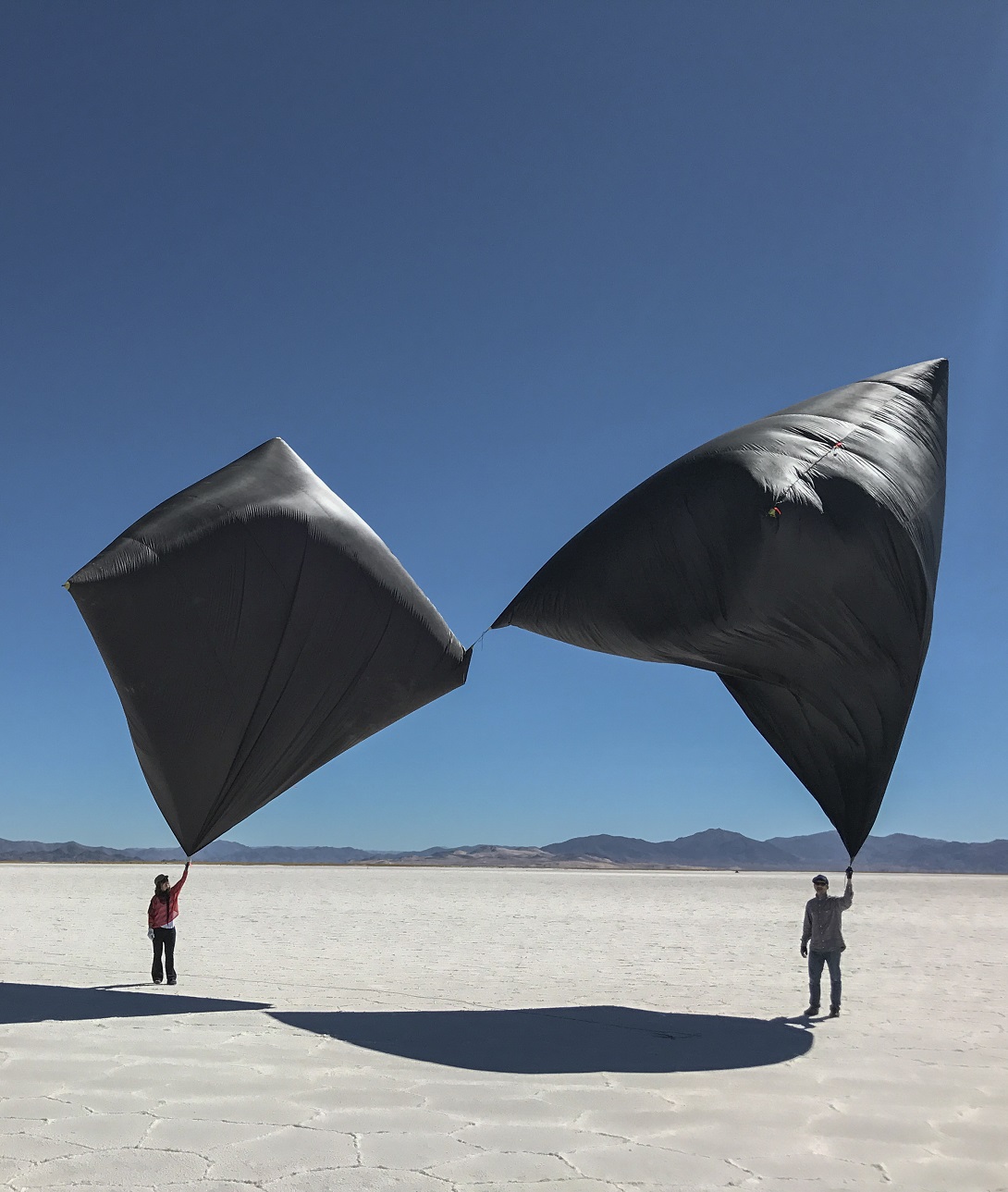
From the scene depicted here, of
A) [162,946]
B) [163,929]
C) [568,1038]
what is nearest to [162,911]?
[163,929]

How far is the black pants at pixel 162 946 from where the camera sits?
10656 mm

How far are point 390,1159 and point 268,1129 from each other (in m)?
0.82

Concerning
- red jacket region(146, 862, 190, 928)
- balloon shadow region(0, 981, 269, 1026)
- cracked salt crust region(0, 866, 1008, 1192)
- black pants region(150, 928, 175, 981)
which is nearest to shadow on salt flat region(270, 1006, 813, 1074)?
cracked salt crust region(0, 866, 1008, 1192)

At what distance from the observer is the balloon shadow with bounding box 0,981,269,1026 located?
8.58 meters

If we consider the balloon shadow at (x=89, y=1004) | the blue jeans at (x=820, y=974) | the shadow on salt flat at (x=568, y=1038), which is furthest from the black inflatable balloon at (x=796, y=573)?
the balloon shadow at (x=89, y=1004)

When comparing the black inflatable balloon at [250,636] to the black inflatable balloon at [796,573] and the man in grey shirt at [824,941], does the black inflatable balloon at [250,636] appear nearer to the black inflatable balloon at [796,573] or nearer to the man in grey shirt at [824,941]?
the black inflatable balloon at [796,573]

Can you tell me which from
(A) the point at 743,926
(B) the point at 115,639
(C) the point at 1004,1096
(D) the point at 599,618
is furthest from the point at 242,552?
(A) the point at 743,926

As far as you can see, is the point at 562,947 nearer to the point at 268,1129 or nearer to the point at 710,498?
the point at 710,498

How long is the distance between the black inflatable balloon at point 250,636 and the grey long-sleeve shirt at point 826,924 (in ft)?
13.8

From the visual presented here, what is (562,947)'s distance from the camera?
15109 millimetres

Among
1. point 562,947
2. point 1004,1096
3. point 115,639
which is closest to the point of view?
point 1004,1096

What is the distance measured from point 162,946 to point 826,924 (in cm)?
677

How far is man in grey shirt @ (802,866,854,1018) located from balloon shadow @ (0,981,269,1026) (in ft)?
16.6

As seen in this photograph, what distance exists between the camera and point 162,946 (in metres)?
10.9
